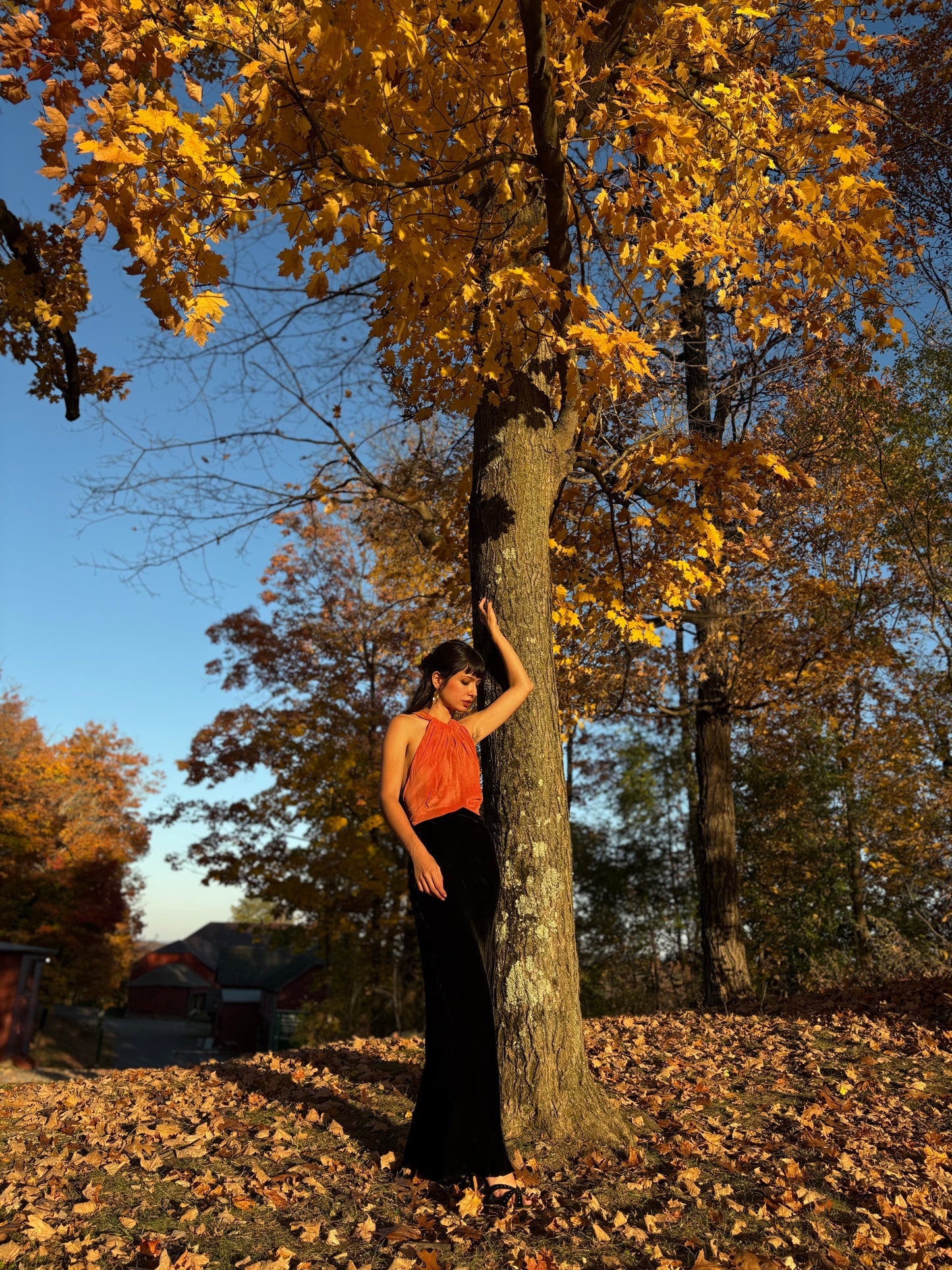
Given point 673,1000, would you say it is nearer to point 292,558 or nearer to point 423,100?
point 292,558

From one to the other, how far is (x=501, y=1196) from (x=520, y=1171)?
197 mm

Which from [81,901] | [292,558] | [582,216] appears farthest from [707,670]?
[81,901]

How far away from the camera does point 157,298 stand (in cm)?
400

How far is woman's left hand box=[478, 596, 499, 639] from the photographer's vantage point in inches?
189

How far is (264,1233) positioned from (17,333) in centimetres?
704

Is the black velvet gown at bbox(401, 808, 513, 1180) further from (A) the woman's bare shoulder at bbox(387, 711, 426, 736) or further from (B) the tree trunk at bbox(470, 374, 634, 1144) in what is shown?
(B) the tree trunk at bbox(470, 374, 634, 1144)

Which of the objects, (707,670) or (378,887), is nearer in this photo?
(707,670)

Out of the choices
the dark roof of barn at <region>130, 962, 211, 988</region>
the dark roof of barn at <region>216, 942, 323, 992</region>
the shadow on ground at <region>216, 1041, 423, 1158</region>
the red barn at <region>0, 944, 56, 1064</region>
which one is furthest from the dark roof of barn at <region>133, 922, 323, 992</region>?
the shadow on ground at <region>216, 1041, 423, 1158</region>

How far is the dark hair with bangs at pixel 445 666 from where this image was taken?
4.07 m

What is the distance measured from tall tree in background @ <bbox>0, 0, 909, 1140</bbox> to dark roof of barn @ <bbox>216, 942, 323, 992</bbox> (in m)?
43.8

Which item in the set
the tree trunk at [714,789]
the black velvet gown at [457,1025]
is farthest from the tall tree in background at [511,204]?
the tree trunk at [714,789]

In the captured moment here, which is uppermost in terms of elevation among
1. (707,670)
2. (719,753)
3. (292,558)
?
(292,558)

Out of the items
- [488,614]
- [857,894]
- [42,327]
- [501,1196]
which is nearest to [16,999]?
[857,894]

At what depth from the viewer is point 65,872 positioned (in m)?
31.0
